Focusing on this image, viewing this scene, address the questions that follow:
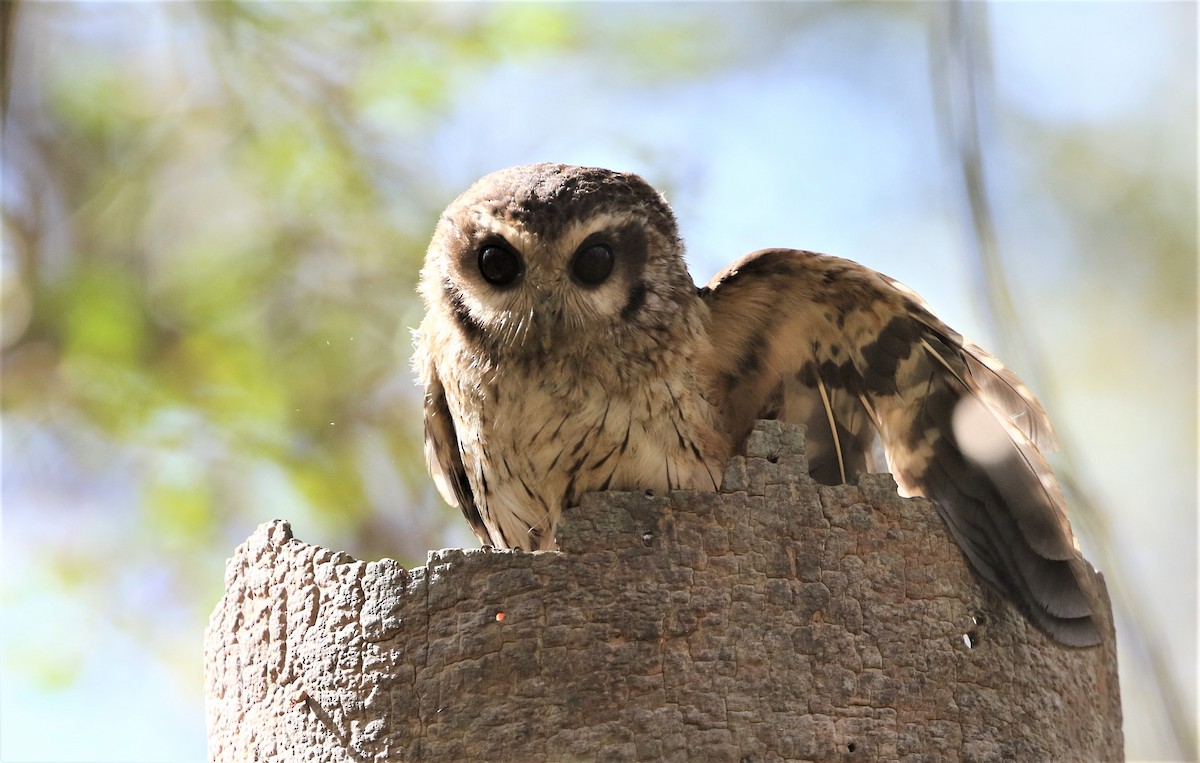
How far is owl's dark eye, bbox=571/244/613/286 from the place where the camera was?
3148 mm

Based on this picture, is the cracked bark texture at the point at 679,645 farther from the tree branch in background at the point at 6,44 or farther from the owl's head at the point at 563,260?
the tree branch in background at the point at 6,44

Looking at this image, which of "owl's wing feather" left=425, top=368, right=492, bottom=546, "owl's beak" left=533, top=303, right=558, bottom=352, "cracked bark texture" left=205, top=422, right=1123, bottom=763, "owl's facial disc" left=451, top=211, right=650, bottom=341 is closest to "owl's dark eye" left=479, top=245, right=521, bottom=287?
"owl's facial disc" left=451, top=211, right=650, bottom=341

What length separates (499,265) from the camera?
3.21m

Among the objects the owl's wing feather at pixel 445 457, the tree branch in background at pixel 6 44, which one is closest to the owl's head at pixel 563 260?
→ the owl's wing feather at pixel 445 457

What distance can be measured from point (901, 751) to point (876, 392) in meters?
1.08

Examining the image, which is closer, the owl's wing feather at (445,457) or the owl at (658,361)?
the owl at (658,361)

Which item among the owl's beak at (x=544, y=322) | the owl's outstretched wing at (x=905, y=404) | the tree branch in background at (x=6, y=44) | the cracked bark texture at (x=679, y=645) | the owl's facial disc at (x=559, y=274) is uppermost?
the tree branch in background at (x=6, y=44)

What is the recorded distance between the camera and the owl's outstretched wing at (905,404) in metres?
2.64

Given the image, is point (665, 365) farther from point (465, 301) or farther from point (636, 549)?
point (636, 549)

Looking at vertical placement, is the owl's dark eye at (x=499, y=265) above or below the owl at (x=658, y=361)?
above

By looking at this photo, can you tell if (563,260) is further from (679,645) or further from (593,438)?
(679,645)

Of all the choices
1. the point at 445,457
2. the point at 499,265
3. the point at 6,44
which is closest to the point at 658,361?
the point at 499,265

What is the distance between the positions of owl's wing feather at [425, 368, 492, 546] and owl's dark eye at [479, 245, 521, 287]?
513 mm

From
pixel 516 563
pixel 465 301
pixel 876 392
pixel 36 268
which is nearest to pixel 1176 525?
pixel 876 392
